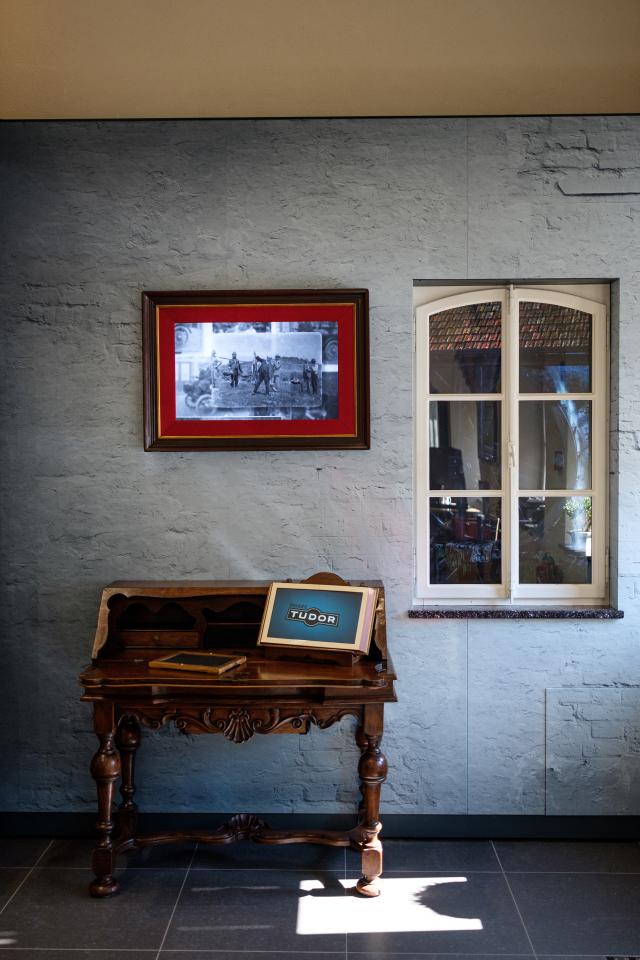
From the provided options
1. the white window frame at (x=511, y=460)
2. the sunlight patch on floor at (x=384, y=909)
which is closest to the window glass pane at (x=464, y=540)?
the white window frame at (x=511, y=460)

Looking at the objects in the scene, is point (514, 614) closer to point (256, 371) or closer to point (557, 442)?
point (557, 442)

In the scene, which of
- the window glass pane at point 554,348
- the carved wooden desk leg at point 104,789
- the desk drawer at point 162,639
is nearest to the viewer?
the carved wooden desk leg at point 104,789

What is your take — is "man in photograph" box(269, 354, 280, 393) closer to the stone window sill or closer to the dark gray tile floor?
the stone window sill

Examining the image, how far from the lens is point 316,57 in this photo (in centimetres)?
288

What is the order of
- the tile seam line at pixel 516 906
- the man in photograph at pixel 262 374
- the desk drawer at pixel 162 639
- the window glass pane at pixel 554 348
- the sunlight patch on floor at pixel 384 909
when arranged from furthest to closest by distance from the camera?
the window glass pane at pixel 554 348
the man in photograph at pixel 262 374
the desk drawer at pixel 162 639
the sunlight patch on floor at pixel 384 909
the tile seam line at pixel 516 906

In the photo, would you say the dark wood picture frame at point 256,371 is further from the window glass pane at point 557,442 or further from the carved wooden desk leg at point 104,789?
the carved wooden desk leg at point 104,789

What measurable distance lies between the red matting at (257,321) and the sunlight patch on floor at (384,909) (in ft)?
6.09

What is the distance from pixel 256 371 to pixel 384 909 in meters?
2.22

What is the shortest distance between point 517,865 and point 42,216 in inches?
137

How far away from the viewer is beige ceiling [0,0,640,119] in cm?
264

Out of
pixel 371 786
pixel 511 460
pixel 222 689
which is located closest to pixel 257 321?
pixel 511 460

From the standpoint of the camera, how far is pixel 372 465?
342 cm

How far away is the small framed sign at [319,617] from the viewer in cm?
295

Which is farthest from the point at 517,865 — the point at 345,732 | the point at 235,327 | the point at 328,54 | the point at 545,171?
the point at 328,54
